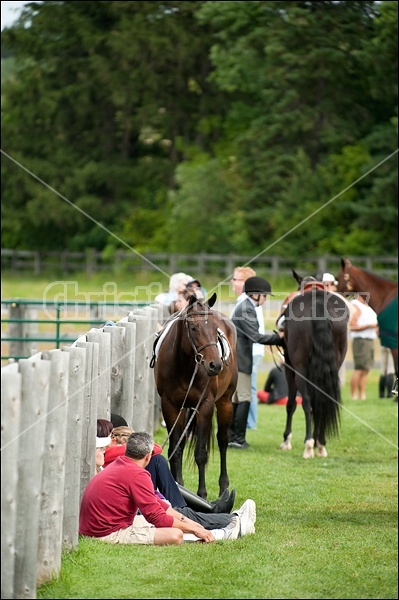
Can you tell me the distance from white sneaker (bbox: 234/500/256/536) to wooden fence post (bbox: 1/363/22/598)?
3.11 metres

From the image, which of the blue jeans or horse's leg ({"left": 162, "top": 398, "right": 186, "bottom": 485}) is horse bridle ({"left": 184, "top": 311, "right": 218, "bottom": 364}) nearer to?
horse's leg ({"left": 162, "top": 398, "right": 186, "bottom": 485})

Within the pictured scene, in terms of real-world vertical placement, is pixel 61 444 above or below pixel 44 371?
below

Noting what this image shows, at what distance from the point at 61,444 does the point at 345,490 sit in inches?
184

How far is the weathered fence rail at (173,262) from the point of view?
43.6m

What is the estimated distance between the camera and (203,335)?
10.6m

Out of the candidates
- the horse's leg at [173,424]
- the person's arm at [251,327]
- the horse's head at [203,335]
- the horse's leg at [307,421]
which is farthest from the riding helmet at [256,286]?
the horse's head at [203,335]

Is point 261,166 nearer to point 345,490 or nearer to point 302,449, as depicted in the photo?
point 302,449

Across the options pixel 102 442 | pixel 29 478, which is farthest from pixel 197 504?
pixel 29 478

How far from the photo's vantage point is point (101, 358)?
31.2ft

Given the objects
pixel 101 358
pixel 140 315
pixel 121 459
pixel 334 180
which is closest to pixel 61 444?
pixel 121 459

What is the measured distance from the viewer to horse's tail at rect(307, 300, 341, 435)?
536 inches

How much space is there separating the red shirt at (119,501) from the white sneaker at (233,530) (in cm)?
59

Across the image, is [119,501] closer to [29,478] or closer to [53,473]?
[53,473]

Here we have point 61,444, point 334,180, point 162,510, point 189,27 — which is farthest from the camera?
point 189,27
